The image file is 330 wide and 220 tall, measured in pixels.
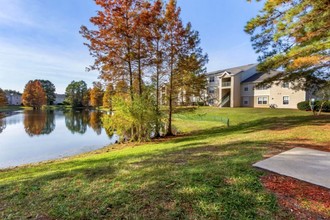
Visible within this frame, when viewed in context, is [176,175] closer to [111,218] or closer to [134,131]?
[111,218]

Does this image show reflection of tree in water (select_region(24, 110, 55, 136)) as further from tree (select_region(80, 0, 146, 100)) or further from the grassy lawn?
the grassy lawn

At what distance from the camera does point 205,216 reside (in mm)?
2930

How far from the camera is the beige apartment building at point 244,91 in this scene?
30859 millimetres

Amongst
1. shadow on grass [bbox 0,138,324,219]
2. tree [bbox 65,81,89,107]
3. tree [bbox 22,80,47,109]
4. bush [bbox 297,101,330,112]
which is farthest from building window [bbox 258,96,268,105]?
tree [bbox 22,80,47,109]

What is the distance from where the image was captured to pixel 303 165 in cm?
486

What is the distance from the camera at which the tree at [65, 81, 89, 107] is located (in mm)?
77688

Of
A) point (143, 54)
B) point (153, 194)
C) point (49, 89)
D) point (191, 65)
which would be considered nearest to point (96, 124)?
point (143, 54)

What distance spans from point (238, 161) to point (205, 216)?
2625 millimetres

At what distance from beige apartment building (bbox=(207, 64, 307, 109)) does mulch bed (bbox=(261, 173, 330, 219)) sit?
28.3 m

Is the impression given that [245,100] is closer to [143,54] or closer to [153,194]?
[143,54]

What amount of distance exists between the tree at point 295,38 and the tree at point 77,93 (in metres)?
75.6

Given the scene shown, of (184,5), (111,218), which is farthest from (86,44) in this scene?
(111,218)

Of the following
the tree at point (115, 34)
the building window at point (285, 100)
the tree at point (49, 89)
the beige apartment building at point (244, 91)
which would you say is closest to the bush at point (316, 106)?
the building window at point (285, 100)

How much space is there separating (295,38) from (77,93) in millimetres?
78346
